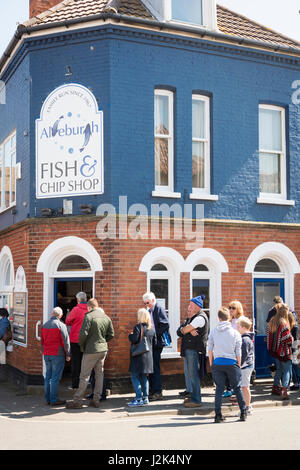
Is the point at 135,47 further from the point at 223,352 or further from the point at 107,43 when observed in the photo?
the point at 223,352

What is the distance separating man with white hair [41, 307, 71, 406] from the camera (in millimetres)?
11250

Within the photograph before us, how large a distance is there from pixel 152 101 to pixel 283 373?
630cm

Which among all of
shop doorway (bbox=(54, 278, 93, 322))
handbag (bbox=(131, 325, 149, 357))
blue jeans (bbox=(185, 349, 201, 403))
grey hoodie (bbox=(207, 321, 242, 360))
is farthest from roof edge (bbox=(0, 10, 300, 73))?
blue jeans (bbox=(185, 349, 201, 403))

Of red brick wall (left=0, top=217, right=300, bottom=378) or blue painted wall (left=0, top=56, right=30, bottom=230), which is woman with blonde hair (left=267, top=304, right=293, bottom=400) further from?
blue painted wall (left=0, top=56, right=30, bottom=230)

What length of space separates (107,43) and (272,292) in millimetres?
6861

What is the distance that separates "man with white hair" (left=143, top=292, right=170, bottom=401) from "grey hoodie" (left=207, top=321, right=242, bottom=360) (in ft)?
6.61

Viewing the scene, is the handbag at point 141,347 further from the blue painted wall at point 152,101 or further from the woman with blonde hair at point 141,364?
the blue painted wall at point 152,101

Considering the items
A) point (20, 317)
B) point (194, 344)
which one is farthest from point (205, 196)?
point (20, 317)

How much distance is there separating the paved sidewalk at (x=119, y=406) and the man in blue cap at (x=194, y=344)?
0.82 feet

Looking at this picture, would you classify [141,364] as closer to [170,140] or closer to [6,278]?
[170,140]

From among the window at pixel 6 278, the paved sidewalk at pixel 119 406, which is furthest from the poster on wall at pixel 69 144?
the paved sidewalk at pixel 119 406

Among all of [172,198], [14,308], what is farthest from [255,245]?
[14,308]

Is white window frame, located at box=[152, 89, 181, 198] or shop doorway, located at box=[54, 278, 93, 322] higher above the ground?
white window frame, located at box=[152, 89, 181, 198]

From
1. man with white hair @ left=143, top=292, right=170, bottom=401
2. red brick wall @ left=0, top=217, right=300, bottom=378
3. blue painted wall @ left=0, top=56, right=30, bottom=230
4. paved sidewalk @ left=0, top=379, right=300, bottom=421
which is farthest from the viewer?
blue painted wall @ left=0, top=56, right=30, bottom=230
